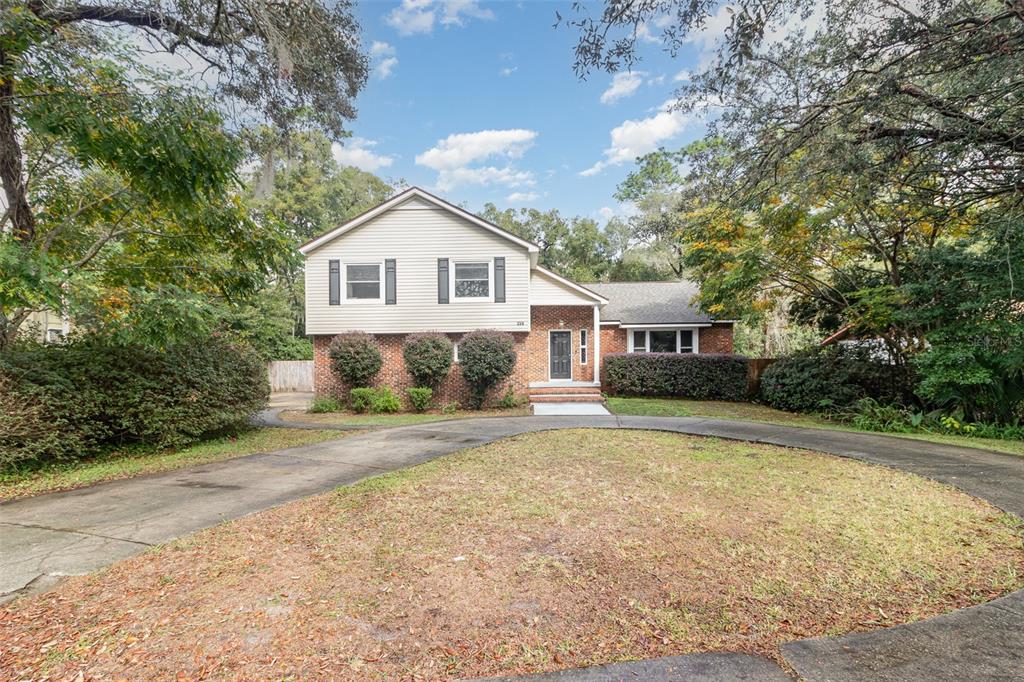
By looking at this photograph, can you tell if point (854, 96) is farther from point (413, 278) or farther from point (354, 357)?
point (354, 357)

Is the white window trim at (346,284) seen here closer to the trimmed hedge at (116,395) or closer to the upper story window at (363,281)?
the upper story window at (363,281)

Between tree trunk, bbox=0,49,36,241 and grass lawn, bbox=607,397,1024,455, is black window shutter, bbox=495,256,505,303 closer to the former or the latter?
grass lawn, bbox=607,397,1024,455

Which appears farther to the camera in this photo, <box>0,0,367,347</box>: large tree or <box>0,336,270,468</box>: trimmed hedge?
<box>0,336,270,468</box>: trimmed hedge

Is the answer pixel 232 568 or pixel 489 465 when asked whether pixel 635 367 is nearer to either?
pixel 489 465

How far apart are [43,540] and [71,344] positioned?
15.4 ft

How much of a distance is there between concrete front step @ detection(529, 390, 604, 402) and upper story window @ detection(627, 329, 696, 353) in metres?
3.72

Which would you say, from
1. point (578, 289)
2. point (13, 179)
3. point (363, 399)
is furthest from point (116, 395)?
point (578, 289)

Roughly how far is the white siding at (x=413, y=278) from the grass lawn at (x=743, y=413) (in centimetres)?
410

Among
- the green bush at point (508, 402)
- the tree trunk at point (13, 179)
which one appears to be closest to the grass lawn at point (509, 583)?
the tree trunk at point (13, 179)

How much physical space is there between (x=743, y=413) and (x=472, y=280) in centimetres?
864

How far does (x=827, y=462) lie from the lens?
6.44 m

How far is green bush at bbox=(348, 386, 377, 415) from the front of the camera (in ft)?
42.9

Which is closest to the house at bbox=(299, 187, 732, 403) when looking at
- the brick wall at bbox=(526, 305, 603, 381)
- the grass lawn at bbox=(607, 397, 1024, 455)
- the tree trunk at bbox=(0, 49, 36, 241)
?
the grass lawn at bbox=(607, 397, 1024, 455)

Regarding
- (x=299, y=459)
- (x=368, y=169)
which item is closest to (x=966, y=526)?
(x=299, y=459)
